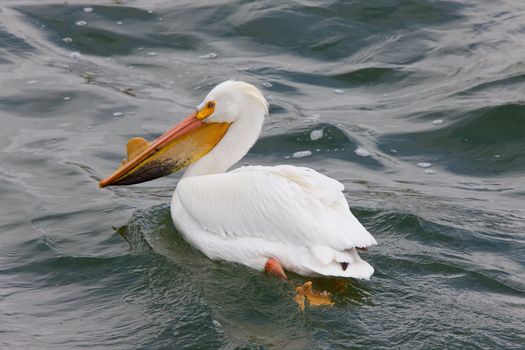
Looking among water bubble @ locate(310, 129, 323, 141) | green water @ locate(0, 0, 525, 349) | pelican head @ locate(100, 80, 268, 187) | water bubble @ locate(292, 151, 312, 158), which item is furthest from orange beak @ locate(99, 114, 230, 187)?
water bubble @ locate(310, 129, 323, 141)

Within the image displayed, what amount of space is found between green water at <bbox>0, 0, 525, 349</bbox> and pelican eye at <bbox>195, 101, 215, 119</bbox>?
2.40 ft

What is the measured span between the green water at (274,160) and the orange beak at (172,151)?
33 cm

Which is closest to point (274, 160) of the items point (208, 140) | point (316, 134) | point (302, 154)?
point (302, 154)

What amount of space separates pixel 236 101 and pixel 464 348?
6.93 ft

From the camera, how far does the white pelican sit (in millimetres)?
4941

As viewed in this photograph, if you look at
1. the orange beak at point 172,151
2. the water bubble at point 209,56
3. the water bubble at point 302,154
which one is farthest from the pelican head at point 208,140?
the water bubble at point 209,56

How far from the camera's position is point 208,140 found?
588cm

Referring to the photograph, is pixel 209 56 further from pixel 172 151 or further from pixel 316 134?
pixel 172 151

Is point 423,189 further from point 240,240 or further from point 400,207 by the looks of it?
point 240,240

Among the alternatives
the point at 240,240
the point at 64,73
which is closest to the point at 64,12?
the point at 64,73

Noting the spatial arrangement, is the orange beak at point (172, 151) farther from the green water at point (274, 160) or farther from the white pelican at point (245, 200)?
the green water at point (274, 160)

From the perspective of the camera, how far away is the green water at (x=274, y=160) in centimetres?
473

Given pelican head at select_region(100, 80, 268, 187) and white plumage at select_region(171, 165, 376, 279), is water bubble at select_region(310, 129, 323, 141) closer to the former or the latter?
pelican head at select_region(100, 80, 268, 187)

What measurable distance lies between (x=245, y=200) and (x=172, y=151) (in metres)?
0.84
